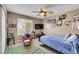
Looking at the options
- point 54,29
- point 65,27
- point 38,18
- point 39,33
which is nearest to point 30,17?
point 38,18

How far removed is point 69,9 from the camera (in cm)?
Answer: 214

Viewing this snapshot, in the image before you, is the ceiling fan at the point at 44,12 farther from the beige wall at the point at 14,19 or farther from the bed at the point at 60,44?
the bed at the point at 60,44

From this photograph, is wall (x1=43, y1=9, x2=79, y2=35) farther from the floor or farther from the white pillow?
the floor

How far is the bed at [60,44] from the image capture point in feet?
6.98

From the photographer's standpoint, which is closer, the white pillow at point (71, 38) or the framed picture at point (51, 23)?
the white pillow at point (71, 38)

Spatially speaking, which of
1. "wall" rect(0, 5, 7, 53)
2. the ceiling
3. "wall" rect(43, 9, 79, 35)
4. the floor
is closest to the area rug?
the floor

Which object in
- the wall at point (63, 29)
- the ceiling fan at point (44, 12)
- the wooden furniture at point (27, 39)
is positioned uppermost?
the ceiling fan at point (44, 12)

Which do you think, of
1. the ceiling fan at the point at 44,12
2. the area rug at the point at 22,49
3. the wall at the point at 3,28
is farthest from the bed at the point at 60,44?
the wall at the point at 3,28

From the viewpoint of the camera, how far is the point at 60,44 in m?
2.21

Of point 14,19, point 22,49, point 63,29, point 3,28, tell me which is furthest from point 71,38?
point 3,28

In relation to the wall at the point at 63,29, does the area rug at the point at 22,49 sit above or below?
below

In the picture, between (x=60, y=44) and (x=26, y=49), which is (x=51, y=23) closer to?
(x=60, y=44)

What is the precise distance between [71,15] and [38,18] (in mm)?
606

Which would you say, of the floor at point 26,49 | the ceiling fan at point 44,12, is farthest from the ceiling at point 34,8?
the floor at point 26,49
